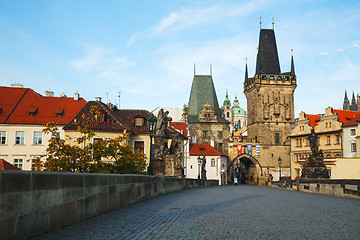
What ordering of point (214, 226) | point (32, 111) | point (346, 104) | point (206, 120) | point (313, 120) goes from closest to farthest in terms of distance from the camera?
point (214, 226), point (32, 111), point (313, 120), point (206, 120), point (346, 104)

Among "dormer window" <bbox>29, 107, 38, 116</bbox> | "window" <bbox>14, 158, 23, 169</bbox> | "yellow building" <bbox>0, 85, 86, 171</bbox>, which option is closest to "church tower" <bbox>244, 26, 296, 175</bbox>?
"yellow building" <bbox>0, 85, 86, 171</bbox>

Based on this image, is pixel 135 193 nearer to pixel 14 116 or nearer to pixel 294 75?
pixel 14 116

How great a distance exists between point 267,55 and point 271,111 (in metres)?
15.0

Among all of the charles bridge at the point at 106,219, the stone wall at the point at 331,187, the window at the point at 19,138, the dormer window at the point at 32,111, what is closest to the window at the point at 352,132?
the stone wall at the point at 331,187

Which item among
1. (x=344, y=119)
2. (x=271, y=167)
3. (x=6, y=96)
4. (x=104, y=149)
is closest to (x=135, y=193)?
(x=104, y=149)

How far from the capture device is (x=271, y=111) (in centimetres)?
8175

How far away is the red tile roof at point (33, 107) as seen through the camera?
44.3 m

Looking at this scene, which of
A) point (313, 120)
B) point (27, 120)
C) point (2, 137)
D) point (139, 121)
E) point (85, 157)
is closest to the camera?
point (85, 157)

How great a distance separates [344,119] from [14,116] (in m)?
48.4

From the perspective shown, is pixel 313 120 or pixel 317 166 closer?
pixel 317 166

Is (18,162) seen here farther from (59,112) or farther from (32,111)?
(59,112)

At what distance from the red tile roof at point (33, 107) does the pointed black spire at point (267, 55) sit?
1957 inches

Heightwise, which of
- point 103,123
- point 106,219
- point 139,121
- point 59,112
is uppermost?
point 59,112

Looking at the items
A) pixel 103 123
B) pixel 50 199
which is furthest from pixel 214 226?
pixel 103 123
